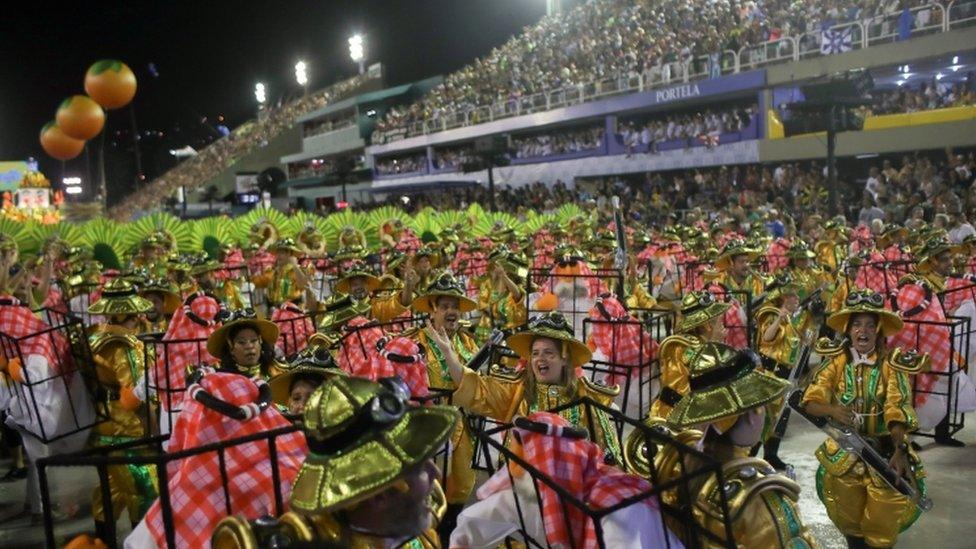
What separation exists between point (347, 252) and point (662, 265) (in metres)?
4.32

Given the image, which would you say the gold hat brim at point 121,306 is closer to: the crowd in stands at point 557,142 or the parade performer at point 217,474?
the parade performer at point 217,474

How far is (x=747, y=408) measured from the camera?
275 centimetres

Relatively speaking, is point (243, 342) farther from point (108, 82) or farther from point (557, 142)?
point (557, 142)

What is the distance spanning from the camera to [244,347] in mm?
4754

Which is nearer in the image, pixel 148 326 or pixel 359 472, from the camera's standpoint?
pixel 359 472

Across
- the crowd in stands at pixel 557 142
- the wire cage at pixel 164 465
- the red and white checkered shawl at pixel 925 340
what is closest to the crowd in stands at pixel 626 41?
the crowd in stands at pixel 557 142

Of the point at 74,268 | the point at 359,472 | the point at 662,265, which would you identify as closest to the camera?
the point at 359,472

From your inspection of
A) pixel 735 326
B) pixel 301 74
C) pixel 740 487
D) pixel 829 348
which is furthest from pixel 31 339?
pixel 301 74

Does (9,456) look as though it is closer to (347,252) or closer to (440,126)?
(347,252)

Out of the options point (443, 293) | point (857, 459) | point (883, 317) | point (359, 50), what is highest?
point (359, 50)

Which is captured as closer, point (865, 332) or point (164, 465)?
point (164, 465)

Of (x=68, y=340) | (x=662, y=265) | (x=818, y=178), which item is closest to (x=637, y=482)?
(x=68, y=340)

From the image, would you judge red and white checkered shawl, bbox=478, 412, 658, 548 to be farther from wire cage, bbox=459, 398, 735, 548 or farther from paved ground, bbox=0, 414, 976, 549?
paved ground, bbox=0, 414, 976, 549

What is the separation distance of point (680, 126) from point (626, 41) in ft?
17.6
